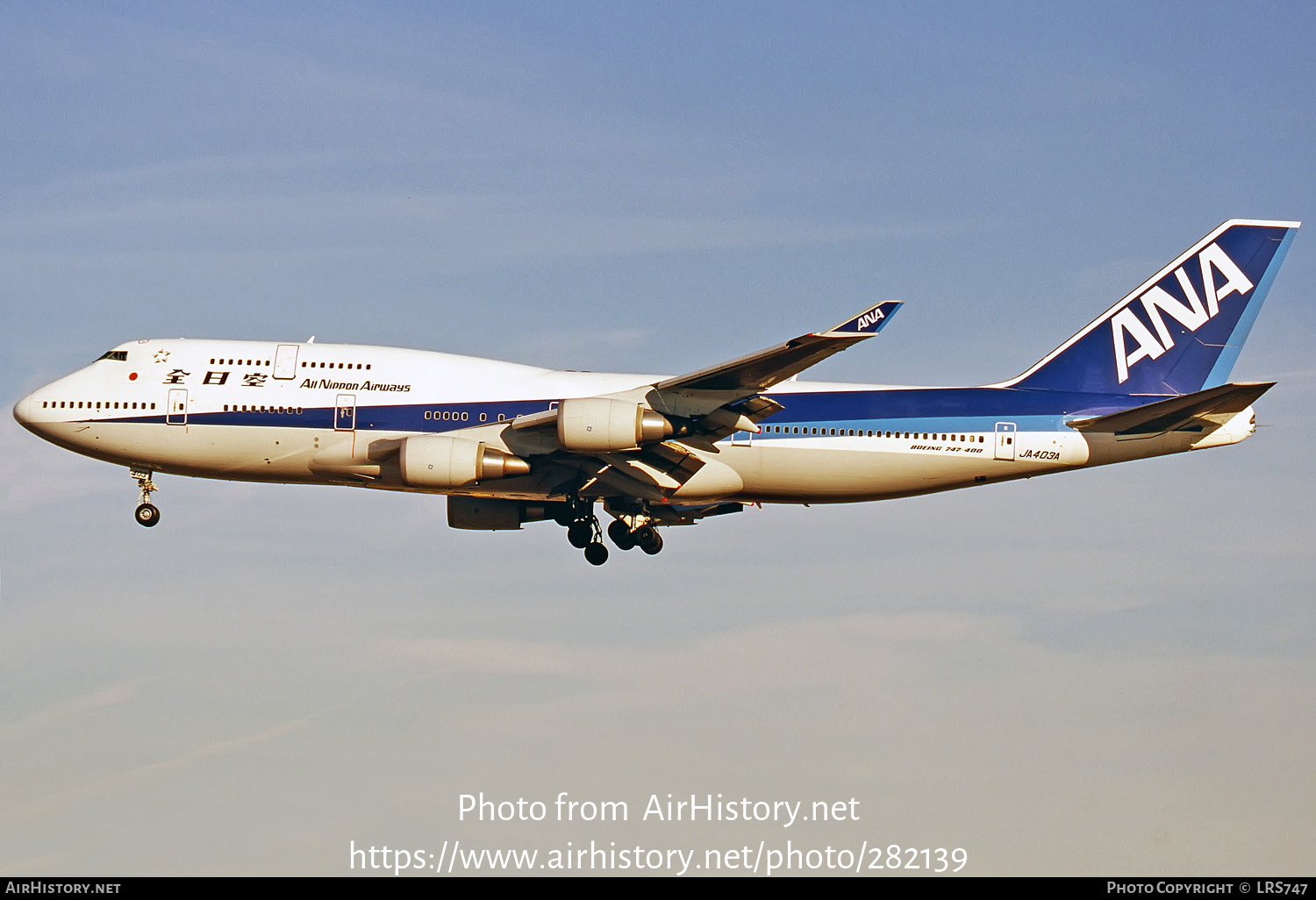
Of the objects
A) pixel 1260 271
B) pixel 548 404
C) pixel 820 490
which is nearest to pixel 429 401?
pixel 548 404

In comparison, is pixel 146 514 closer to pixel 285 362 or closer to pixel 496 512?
pixel 285 362

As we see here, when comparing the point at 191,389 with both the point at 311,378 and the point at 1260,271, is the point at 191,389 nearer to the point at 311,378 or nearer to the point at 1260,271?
the point at 311,378

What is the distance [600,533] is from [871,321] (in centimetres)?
1197

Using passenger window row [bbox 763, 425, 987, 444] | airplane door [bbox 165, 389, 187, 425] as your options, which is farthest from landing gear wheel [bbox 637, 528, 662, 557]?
airplane door [bbox 165, 389, 187, 425]

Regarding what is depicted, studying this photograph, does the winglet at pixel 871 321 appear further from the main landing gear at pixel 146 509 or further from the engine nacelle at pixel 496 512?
the main landing gear at pixel 146 509

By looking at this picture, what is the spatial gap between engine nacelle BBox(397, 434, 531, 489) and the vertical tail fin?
1393cm

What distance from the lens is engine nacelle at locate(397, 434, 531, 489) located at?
37.1m

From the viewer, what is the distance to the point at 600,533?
4253 cm

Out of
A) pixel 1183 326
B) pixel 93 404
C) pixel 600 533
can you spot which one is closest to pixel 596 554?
pixel 600 533

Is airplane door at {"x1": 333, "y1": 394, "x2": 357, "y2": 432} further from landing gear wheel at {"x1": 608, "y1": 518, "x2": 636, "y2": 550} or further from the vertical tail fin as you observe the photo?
the vertical tail fin

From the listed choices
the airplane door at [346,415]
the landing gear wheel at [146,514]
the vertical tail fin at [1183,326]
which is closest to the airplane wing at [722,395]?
the airplane door at [346,415]

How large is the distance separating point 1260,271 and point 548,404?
64.7ft

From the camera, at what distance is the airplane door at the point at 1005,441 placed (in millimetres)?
39156

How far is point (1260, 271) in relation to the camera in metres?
42.5
